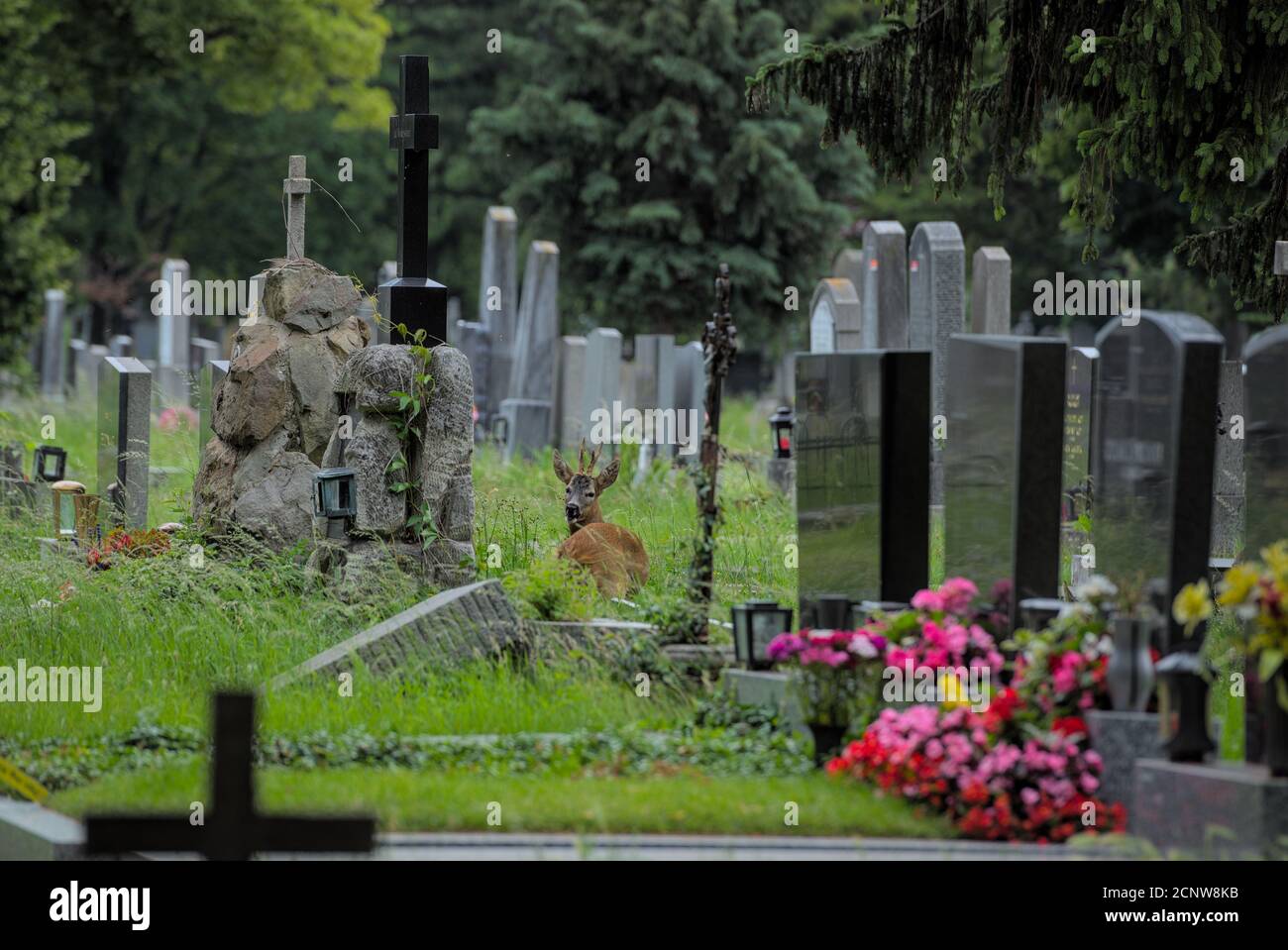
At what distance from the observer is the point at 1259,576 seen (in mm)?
6145

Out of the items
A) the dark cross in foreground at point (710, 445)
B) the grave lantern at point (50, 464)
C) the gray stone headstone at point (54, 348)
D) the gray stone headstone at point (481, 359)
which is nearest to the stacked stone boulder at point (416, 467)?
the dark cross in foreground at point (710, 445)

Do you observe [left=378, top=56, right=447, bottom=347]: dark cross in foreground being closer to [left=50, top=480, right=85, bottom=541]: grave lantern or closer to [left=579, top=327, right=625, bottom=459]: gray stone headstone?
[left=50, top=480, right=85, bottom=541]: grave lantern

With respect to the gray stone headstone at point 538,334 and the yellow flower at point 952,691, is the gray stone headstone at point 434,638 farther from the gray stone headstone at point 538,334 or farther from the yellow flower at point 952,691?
the gray stone headstone at point 538,334

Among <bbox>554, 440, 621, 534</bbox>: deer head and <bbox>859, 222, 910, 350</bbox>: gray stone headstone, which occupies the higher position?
<bbox>859, 222, 910, 350</bbox>: gray stone headstone

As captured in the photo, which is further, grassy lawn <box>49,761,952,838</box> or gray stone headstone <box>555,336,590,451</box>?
gray stone headstone <box>555,336,590,451</box>

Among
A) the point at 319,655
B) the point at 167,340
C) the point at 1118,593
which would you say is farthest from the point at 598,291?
the point at 1118,593

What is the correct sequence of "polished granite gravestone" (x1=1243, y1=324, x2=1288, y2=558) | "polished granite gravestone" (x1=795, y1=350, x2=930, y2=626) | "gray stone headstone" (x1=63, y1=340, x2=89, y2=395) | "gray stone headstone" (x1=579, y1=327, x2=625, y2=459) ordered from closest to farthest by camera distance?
1. "polished granite gravestone" (x1=1243, y1=324, x2=1288, y2=558)
2. "polished granite gravestone" (x1=795, y1=350, x2=930, y2=626)
3. "gray stone headstone" (x1=579, y1=327, x2=625, y2=459)
4. "gray stone headstone" (x1=63, y1=340, x2=89, y2=395)

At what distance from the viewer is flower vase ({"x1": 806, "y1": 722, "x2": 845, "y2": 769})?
770 cm

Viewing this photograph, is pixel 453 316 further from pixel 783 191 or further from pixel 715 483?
pixel 715 483

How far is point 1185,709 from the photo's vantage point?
6.36 m

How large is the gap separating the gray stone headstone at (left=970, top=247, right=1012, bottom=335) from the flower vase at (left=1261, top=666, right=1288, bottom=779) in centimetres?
951

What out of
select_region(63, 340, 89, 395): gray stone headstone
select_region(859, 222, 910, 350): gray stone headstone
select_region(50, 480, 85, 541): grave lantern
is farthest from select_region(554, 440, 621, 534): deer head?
select_region(63, 340, 89, 395): gray stone headstone

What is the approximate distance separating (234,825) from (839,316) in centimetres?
1120
